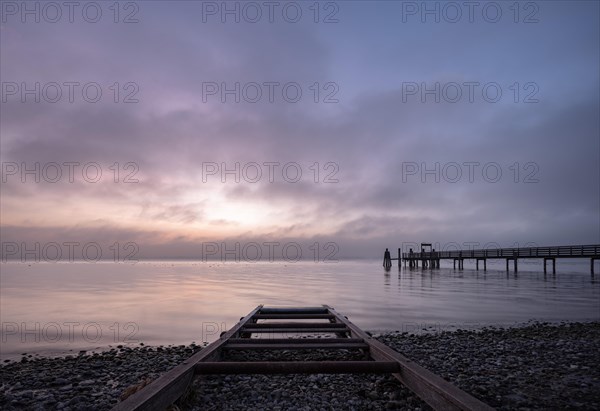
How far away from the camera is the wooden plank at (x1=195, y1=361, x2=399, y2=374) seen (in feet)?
15.5

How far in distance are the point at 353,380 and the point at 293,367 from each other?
47.8 inches

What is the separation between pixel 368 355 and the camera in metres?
6.64

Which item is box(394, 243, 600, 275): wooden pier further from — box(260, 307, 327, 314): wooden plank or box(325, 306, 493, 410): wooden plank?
box(325, 306, 493, 410): wooden plank

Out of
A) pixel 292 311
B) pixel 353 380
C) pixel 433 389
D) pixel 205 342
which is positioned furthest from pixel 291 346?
pixel 292 311

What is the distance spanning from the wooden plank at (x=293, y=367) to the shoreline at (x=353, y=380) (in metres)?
0.31

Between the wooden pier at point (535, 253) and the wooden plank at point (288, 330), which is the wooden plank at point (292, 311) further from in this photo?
the wooden pier at point (535, 253)

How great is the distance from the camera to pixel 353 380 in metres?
5.54

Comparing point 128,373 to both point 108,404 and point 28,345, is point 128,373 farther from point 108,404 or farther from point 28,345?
point 28,345

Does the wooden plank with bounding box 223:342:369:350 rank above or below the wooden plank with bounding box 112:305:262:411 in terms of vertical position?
below

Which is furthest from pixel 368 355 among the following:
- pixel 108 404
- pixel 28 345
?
pixel 28 345

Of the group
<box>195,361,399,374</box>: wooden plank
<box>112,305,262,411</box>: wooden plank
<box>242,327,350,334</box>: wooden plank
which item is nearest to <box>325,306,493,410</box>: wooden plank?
<box>195,361,399,374</box>: wooden plank

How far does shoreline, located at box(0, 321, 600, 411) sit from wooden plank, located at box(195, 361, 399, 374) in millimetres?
307

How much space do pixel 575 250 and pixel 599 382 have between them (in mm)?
42281

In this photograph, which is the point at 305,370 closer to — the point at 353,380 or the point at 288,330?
the point at 353,380
